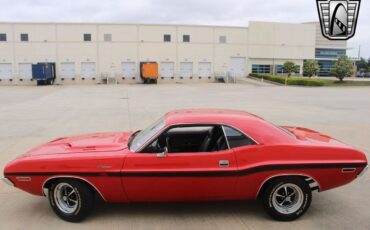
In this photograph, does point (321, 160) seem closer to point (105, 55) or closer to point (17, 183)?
point (17, 183)

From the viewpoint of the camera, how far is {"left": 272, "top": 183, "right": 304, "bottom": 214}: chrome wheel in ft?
15.6

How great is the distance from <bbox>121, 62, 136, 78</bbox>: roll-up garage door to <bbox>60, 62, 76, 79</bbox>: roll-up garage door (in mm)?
6821

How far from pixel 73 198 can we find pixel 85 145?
788 mm

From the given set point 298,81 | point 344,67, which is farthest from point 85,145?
point 344,67

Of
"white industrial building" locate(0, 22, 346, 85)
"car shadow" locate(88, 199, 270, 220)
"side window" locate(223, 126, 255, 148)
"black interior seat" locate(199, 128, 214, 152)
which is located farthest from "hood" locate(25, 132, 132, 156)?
"white industrial building" locate(0, 22, 346, 85)

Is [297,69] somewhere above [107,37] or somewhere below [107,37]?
below

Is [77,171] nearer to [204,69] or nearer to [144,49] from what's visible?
[144,49]

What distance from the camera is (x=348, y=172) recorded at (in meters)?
4.78

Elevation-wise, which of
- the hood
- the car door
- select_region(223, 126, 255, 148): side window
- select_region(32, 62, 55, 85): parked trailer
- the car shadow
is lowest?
the car shadow

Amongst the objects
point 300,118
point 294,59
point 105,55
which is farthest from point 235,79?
point 300,118

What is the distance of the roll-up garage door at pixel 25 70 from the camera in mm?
48469

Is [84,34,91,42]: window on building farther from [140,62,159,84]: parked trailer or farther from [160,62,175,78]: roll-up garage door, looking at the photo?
[160,62,175,78]: roll-up garage door

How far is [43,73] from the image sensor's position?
148ft

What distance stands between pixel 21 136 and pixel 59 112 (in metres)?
5.97
